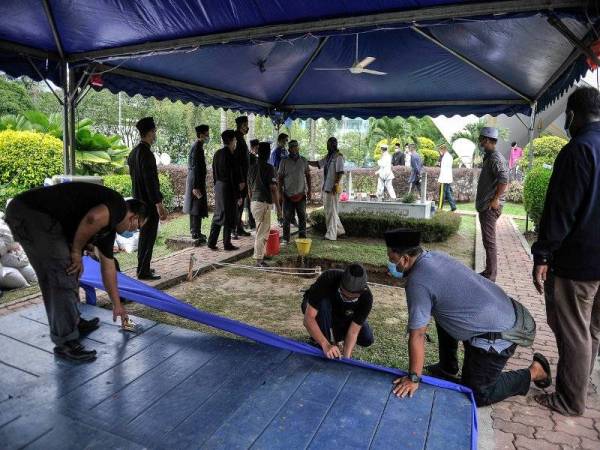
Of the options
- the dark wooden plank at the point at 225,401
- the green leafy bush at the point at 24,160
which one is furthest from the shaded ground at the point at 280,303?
the green leafy bush at the point at 24,160

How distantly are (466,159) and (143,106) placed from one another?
18171mm

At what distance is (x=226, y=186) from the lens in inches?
252

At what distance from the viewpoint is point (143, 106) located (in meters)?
26.2

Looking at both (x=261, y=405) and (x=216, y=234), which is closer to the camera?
(x=261, y=405)

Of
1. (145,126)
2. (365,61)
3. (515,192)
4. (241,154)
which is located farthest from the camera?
(515,192)

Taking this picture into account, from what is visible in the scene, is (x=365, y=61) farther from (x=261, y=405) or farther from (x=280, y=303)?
(x=261, y=405)

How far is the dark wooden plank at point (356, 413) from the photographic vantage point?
222 cm

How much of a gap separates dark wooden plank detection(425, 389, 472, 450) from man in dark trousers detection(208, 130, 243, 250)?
437 centimetres

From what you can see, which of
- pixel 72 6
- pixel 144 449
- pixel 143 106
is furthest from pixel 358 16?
pixel 143 106

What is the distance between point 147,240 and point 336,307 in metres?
2.65

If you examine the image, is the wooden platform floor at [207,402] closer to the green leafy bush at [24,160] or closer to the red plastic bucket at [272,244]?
the red plastic bucket at [272,244]

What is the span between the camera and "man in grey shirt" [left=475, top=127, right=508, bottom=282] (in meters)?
5.01

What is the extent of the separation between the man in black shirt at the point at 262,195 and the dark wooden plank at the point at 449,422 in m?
3.63

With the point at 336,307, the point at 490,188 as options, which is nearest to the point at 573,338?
the point at 336,307
